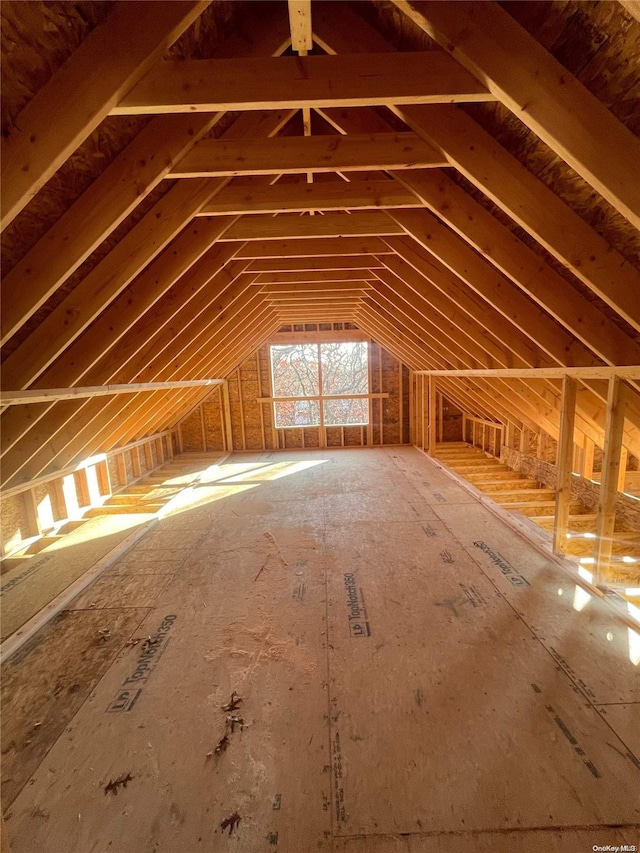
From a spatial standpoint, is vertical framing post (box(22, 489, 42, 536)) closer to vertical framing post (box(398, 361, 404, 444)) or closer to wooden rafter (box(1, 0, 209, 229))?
wooden rafter (box(1, 0, 209, 229))

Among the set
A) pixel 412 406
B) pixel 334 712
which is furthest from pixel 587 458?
pixel 334 712

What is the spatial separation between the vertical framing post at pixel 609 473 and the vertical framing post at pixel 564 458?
0.45 m

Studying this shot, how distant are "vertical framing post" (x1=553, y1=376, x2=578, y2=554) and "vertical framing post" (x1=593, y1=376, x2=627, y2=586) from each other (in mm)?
446

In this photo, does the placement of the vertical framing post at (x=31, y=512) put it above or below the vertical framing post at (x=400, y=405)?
below

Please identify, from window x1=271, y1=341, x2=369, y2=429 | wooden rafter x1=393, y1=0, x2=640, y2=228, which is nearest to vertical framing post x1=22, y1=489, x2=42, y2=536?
wooden rafter x1=393, y1=0, x2=640, y2=228

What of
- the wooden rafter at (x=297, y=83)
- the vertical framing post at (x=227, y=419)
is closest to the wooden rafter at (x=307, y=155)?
the wooden rafter at (x=297, y=83)

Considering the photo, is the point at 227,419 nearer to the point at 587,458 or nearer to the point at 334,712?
the point at 587,458

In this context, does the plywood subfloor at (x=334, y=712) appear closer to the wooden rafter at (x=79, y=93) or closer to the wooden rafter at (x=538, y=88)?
the wooden rafter at (x=538, y=88)

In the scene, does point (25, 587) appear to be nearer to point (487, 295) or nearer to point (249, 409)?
point (487, 295)

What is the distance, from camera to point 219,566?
3566 millimetres

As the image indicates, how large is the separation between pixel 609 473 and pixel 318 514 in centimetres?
307

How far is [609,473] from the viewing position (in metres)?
2.84

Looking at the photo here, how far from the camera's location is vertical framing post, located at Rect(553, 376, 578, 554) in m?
3.29

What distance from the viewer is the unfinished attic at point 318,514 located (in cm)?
143
